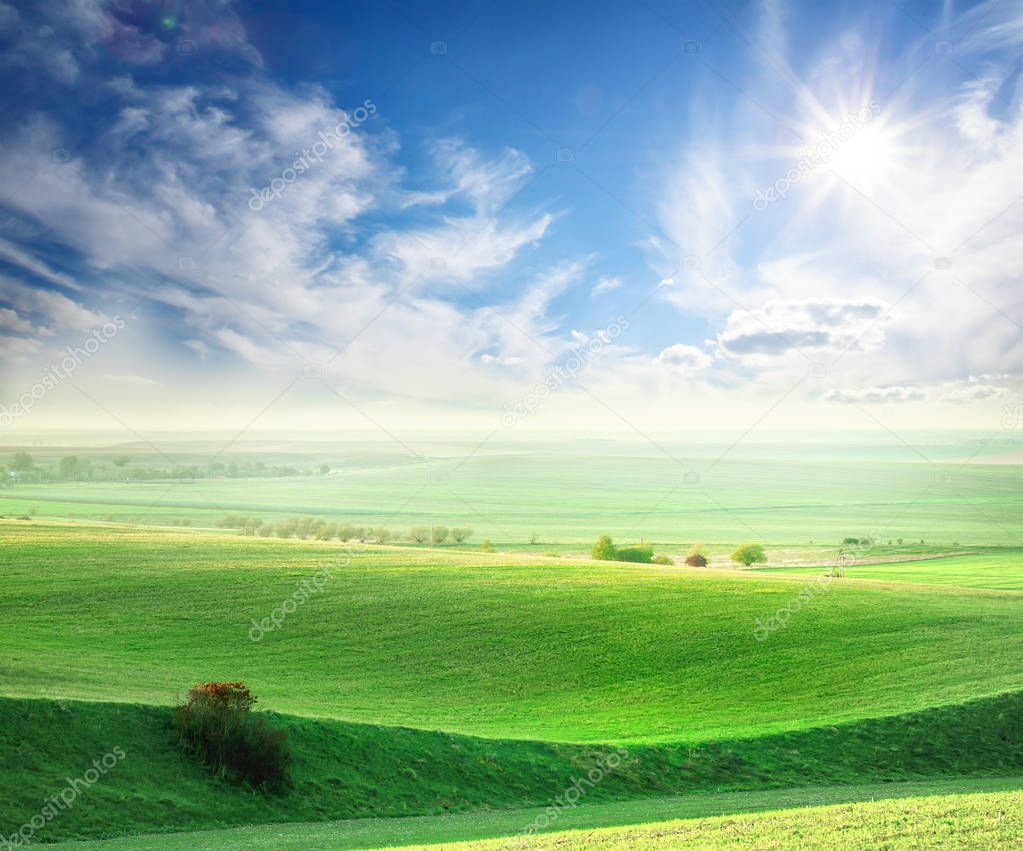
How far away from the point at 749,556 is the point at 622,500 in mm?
83228

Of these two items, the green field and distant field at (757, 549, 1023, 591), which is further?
distant field at (757, 549, 1023, 591)

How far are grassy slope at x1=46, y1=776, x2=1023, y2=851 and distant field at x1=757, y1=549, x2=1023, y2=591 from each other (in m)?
45.2

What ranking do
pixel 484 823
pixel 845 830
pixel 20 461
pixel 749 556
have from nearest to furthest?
pixel 845 830 → pixel 484 823 → pixel 749 556 → pixel 20 461

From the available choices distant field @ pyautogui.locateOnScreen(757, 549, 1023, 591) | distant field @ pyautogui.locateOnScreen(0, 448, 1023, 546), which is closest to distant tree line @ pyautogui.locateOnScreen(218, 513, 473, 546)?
distant field @ pyautogui.locateOnScreen(0, 448, 1023, 546)

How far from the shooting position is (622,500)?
166 meters

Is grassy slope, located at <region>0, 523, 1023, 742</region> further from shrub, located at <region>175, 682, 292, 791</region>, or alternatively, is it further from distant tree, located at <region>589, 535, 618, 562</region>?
distant tree, located at <region>589, 535, 618, 562</region>

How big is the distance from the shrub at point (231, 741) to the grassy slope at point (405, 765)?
36 cm

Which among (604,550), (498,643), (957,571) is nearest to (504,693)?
(498,643)

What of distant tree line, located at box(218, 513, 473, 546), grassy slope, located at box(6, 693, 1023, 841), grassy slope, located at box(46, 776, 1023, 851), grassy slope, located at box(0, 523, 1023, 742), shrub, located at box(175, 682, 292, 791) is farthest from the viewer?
distant tree line, located at box(218, 513, 473, 546)

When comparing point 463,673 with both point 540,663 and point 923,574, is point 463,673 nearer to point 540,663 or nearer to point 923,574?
point 540,663

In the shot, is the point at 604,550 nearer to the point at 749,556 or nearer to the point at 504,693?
the point at 749,556

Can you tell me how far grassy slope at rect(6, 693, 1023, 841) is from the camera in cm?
1695

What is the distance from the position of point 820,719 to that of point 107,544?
44.2 m

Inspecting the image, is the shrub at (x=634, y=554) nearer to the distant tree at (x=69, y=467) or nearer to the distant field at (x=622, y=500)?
the distant field at (x=622, y=500)
